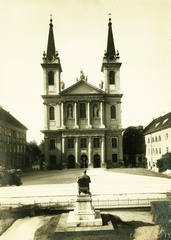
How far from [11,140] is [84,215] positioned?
3788cm

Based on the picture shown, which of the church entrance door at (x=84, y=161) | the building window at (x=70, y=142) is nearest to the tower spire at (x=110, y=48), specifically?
the building window at (x=70, y=142)

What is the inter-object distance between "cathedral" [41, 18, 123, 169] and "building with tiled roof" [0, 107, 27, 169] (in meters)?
5.65

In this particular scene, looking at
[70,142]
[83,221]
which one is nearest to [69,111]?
[70,142]

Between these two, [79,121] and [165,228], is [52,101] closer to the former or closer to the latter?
[79,121]

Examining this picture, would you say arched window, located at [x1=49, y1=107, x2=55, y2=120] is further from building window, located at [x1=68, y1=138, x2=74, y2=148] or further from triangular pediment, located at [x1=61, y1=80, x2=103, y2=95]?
building window, located at [x1=68, y1=138, x2=74, y2=148]

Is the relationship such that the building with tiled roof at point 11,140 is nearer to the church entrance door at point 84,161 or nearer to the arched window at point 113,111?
the church entrance door at point 84,161

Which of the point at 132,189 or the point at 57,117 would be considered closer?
the point at 132,189

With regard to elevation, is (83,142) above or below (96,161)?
above

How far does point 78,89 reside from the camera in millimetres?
55438

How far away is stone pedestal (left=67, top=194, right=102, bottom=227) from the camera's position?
16.3 metres

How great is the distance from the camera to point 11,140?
5209cm

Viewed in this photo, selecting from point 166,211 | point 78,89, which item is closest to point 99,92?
point 78,89

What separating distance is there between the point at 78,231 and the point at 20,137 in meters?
46.2

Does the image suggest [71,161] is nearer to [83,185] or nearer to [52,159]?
[52,159]
